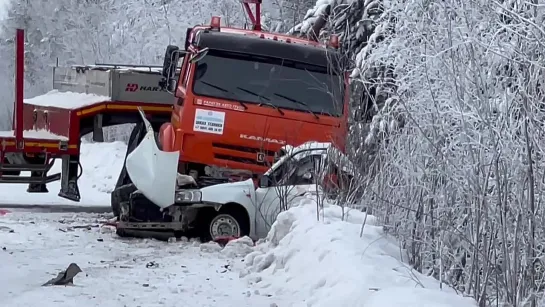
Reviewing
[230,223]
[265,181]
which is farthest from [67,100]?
[265,181]

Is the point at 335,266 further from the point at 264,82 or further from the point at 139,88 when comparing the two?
the point at 139,88

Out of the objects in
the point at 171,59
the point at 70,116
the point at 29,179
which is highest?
the point at 171,59

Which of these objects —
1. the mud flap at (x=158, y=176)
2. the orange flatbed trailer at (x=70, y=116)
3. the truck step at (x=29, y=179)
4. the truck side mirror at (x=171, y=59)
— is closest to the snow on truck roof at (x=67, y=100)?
the orange flatbed trailer at (x=70, y=116)

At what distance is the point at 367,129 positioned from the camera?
9.66 metres

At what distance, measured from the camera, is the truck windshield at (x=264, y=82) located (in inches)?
469

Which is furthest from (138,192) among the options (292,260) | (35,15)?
(35,15)

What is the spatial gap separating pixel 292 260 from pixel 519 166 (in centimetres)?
305

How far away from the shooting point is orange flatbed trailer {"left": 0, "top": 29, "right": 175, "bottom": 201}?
1470 centimetres

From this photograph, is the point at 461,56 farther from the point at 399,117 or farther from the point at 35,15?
the point at 35,15

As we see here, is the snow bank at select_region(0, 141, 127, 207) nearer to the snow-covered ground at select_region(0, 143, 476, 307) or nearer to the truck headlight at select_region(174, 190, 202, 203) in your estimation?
the truck headlight at select_region(174, 190, 202, 203)

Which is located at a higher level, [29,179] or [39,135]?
[39,135]

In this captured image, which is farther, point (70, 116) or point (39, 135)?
point (39, 135)

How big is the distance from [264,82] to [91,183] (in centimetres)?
1277

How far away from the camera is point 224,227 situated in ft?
37.2
